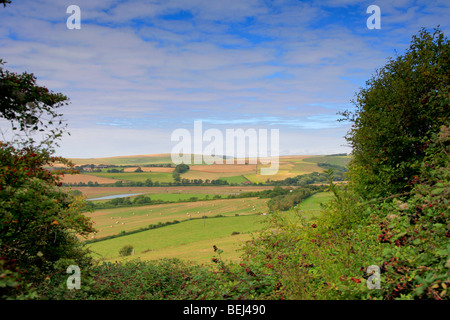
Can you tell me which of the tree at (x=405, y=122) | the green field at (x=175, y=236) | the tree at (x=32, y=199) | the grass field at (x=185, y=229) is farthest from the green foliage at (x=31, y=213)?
the green field at (x=175, y=236)

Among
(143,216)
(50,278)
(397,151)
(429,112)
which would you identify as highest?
(429,112)

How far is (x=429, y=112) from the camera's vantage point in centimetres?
1297

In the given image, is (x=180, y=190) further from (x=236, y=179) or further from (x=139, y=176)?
(x=236, y=179)

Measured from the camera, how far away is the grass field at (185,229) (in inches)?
760

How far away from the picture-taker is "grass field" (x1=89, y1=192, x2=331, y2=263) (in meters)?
19.3

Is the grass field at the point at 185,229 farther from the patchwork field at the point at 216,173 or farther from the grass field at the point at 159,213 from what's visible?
the patchwork field at the point at 216,173

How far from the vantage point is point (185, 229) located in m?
31.5

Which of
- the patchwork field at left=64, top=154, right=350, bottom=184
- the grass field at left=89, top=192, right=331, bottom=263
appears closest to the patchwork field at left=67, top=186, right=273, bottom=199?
the patchwork field at left=64, top=154, right=350, bottom=184

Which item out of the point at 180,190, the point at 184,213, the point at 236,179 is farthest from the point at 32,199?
the point at 236,179

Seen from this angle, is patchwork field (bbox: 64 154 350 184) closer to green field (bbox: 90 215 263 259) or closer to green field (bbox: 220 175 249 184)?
green field (bbox: 220 175 249 184)

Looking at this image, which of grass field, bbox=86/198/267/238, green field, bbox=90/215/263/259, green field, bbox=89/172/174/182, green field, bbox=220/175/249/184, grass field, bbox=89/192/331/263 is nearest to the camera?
grass field, bbox=89/192/331/263
